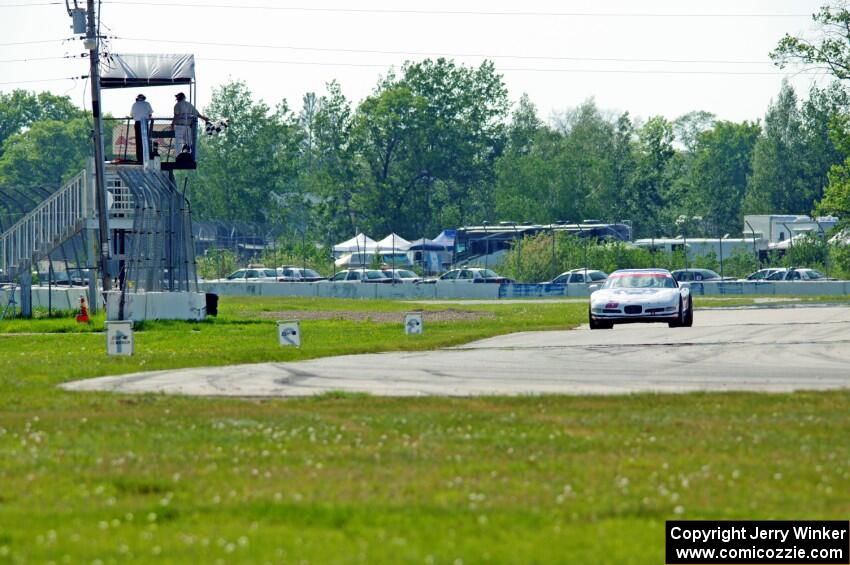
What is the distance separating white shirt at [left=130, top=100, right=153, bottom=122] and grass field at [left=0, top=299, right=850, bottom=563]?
1173 inches

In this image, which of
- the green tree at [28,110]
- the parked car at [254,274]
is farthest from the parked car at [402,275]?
the green tree at [28,110]

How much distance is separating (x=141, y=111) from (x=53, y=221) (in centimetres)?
641

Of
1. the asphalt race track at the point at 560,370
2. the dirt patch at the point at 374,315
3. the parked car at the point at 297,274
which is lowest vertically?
the dirt patch at the point at 374,315

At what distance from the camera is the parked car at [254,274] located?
8062 cm

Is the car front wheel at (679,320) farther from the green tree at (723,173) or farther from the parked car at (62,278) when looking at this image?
the green tree at (723,173)

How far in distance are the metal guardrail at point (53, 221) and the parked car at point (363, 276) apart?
3071cm

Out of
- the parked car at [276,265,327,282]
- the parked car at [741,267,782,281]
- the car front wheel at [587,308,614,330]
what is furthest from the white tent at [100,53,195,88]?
the parked car at [741,267,782,281]

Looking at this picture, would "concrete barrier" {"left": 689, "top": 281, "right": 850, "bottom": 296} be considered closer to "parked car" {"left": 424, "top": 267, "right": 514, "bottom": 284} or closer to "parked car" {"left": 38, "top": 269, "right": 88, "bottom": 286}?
"parked car" {"left": 424, "top": 267, "right": 514, "bottom": 284}

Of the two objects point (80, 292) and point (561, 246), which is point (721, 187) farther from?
point (80, 292)

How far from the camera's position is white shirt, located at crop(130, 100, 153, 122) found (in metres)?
47.3

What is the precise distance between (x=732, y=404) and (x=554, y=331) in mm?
17428

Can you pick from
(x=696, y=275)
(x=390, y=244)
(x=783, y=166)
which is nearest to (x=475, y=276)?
(x=696, y=275)

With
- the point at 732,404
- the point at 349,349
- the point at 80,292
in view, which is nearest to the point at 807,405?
the point at 732,404

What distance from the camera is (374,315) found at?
45031 mm
